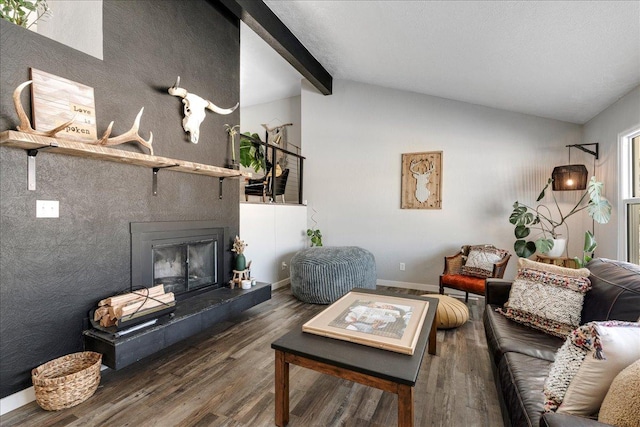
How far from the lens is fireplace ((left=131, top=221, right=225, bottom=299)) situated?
7.95 ft

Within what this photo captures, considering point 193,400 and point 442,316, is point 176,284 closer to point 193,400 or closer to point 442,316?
point 193,400

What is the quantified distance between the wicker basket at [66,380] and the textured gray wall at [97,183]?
0.10m

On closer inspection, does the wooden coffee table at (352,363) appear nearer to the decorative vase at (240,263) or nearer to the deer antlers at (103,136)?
the decorative vase at (240,263)

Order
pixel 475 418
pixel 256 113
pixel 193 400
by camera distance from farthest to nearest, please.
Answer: pixel 256 113 → pixel 193 400 → pixel 475 418

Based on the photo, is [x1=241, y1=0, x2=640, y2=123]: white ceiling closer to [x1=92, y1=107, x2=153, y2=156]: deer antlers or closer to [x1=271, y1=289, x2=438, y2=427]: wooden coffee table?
[x1=92, y1=107, x2=153, y2=156]: deer antlers

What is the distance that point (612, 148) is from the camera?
3.07m

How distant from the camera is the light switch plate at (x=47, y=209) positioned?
185 cm

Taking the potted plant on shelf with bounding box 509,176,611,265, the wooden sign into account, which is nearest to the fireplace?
the wooden sign

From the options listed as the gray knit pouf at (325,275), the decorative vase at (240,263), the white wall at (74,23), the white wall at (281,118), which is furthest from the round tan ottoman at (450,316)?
the white wall at (74,23)

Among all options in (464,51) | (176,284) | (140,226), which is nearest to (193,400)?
(176,284)

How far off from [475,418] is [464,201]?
3155mm

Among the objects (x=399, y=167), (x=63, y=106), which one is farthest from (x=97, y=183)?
(x=399, y=167)

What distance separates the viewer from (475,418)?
1.66m

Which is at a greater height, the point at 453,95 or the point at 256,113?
the point at 256,113
